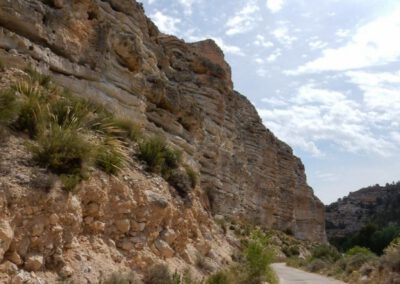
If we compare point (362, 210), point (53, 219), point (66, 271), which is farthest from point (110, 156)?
point (362, 210)

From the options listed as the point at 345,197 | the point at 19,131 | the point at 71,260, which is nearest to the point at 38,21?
the point at 19,131

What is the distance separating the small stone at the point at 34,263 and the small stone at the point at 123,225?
236 cm

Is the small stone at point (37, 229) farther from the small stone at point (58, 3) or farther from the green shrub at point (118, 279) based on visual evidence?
the small stone at point (58, 3)

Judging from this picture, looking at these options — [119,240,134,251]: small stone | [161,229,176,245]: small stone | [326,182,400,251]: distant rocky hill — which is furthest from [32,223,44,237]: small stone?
[326,182,400,251]: distant rocky hill

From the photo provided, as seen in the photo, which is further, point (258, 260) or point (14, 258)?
point (258, 260)

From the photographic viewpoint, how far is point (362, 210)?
94688mm

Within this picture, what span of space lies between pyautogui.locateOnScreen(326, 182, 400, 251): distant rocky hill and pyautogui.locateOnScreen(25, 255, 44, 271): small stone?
7881cm

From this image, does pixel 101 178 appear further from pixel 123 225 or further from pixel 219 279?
pixel 219 279

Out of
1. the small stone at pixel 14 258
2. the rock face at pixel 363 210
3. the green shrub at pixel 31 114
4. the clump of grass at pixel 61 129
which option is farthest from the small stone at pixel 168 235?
the rock face at pixel 363 210

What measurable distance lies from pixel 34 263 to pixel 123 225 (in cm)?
262

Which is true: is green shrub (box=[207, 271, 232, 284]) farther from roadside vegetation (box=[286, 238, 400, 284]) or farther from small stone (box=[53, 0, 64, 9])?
small stone (box=[53, 0, 64, 9])

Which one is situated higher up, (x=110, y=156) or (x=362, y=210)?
(x=362, y=210)

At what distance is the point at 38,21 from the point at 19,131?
5.11 metres

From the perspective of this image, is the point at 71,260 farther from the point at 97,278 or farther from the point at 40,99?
the point at 40,99
